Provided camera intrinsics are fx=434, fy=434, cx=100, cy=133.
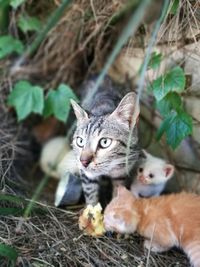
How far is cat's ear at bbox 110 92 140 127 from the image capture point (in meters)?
2.19

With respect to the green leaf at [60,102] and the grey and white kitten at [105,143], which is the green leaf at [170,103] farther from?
the green leaf at [60,102]

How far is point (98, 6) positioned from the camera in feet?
8.89

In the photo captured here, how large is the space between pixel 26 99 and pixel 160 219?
1.25m

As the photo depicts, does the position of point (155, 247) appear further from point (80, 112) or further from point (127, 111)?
point (80, 112)

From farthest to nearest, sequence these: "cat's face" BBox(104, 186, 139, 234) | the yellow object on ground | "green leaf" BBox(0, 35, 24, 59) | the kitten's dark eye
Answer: "green leaf" BBox(0, 35, 24, 59) < the kitten's dark eye < the yellow object on ground < "cat's face" BBox(104, 186, 139, 234)

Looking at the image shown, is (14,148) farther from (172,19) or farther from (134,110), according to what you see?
(172,19)

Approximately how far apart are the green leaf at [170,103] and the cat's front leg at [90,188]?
54 cm

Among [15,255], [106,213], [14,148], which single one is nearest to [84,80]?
[14,148]

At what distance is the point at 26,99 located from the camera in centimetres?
282

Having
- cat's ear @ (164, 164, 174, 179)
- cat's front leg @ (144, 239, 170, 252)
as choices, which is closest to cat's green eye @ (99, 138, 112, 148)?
cat's ear @ (164, 164, 174, 179)

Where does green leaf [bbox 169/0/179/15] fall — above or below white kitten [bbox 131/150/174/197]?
above

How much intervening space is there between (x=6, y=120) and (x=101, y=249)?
137cm

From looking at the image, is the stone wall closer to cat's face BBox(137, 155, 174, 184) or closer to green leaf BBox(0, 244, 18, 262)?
cat's face BBox(137, 155, 174, 184)

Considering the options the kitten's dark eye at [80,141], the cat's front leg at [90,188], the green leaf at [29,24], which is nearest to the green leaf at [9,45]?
the green leaf at [29,24]
